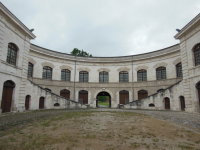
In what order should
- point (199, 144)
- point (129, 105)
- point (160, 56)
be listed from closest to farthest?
1. point (199, 144)
2. point (129, 105)
3. point (160, 56)

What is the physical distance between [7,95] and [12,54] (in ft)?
11.5

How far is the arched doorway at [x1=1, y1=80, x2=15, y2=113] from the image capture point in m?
11.3

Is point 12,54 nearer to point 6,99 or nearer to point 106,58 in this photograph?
point 6,99

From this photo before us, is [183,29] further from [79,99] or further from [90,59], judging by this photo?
[79,99]

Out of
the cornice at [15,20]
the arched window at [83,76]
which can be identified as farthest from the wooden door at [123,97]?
the cornice at [15,20]

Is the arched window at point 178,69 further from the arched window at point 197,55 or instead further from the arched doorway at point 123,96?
the arched doorway at point 123,96

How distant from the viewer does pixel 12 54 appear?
12.3 m

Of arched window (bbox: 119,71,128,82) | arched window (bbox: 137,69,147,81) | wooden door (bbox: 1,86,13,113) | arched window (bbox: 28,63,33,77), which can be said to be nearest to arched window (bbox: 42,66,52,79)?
arched window (bbox: 28,63,33,77)

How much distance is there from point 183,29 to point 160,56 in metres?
6.89

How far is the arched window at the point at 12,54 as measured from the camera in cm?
1192

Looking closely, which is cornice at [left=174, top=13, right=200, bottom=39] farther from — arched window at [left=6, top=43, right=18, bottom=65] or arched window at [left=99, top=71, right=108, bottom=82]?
arched window at [left=6, top=43, right=18, bottom=65]

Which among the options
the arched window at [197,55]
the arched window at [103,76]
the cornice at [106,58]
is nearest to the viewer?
the arched window at [197,55]

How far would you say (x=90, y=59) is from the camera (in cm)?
2358

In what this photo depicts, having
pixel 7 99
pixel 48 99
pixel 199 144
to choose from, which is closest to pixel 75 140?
pixel 199 144
